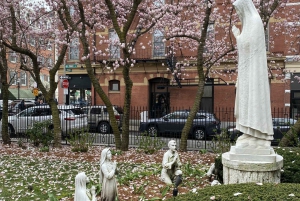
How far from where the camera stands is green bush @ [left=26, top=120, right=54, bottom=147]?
14.3 m

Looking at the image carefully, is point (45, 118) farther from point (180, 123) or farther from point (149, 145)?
point (149, 145)

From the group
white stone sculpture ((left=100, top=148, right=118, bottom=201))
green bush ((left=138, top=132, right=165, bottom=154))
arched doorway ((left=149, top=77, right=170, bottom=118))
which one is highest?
→ arched doorway ((left=149, top=77, right=170, bottom=118))

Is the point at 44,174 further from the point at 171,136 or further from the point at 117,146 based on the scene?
the point at 171,136

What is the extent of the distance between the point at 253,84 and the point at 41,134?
36.6ft

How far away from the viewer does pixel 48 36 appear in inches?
685

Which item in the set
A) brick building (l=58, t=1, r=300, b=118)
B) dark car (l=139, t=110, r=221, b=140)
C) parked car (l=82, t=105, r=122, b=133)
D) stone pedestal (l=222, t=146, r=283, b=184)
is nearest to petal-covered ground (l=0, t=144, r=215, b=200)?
stone pedestal (l=222, t=146, r=283, b=184)

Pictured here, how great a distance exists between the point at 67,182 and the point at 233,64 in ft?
58.7

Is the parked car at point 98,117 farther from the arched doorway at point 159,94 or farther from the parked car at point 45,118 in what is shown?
the arched doorway at point 159,94

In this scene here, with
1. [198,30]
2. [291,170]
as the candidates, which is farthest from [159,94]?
[291,170]

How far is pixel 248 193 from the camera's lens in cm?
409

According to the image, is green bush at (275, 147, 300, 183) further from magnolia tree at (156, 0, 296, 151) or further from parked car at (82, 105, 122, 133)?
parked car at (82, 105, 122, 133)

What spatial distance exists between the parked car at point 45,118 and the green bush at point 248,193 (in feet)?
46.3

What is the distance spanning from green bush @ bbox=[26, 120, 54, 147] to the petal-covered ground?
0.46 metres

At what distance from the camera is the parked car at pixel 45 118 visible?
1759 centimetres
